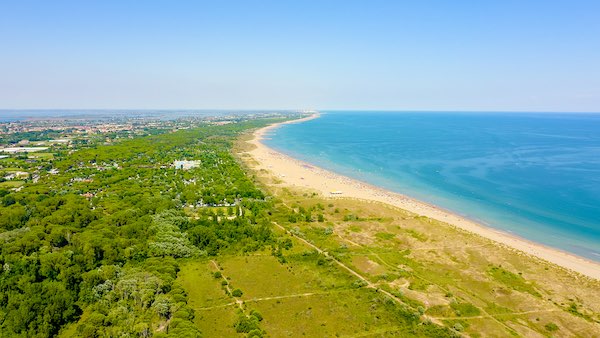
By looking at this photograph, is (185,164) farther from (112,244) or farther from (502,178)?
(502,178)

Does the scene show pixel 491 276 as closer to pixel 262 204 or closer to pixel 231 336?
pixel 231 336

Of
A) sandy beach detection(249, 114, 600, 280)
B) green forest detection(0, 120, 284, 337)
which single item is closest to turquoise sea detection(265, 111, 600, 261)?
sandy beach detection(249, 114, 600, 280)

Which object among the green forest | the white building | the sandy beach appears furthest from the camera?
the white building

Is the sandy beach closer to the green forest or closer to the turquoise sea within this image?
the turquoise sea

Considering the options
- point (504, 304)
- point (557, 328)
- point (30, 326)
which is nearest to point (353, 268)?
point (504, 304)

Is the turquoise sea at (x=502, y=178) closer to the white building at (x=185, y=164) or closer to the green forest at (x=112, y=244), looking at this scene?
the white building at (x=185, y=164)

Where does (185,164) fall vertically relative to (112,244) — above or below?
below

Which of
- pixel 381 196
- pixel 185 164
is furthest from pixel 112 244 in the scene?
pixel 185 164

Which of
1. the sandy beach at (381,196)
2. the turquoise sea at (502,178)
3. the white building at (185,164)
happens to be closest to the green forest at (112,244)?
the white building at (185,164)

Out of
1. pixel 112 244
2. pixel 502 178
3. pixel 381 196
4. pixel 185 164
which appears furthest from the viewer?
pixel 185 164

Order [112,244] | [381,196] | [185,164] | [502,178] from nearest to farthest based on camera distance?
[112,244], [381,196], [502,178], [185,164]
